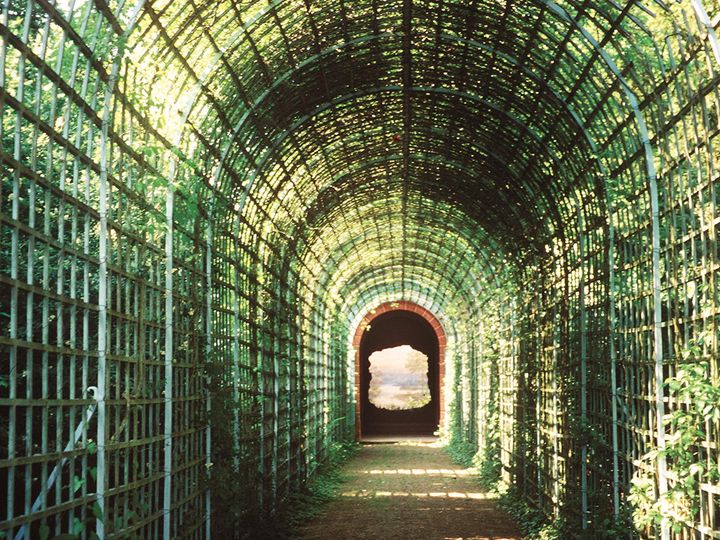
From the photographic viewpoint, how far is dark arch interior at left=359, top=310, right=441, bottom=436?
33.3 metres

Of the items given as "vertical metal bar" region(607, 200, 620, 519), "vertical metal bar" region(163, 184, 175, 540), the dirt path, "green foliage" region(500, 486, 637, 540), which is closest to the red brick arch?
the dirt path

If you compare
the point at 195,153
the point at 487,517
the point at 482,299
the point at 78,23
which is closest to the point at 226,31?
Result: the point at 195,153

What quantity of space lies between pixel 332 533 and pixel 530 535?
7.68 ft

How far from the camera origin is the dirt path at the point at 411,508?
35.3ft

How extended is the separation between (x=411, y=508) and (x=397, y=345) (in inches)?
826

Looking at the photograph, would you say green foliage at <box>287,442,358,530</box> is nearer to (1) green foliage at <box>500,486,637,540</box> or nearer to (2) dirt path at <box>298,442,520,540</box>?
(2) dirt path at <box>298,442,520,540</box>

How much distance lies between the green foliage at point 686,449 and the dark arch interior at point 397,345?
1050 inches

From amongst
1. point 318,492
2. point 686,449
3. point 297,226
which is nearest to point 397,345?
point 318,492

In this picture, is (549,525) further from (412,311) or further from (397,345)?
(397,345)

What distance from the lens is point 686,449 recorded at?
534 cm

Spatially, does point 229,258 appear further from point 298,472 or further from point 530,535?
point 298,472

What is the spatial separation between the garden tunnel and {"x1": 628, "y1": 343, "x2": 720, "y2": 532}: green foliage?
28mm

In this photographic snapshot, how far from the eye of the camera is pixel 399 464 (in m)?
19.9

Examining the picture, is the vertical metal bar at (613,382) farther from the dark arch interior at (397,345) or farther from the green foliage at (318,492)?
the dark arch interior at (397,345)
